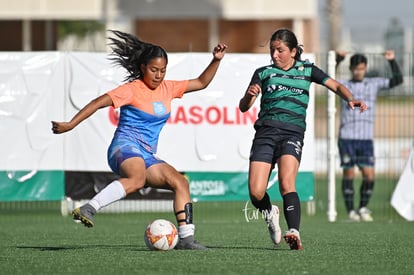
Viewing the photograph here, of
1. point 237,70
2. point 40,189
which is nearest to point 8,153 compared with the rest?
point 40,189

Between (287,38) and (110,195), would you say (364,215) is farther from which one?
(110,195)

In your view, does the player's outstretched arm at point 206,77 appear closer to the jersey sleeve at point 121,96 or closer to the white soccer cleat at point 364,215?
the jersey sleeve at point 121,96

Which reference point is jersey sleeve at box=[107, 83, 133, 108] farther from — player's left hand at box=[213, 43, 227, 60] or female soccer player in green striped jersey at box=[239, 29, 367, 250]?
female soccer player in green striped jersey at box=[239, 29, 367, 250]

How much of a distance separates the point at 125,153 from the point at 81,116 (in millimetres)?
527

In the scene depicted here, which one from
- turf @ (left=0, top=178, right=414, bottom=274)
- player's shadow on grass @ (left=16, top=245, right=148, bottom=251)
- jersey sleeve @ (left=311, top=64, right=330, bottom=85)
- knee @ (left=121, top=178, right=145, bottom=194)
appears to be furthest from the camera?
player's shadow on grass @ (left=16, top=245, right=148, bottom=251)

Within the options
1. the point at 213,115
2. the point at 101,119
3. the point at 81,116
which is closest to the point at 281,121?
the point at 81,116

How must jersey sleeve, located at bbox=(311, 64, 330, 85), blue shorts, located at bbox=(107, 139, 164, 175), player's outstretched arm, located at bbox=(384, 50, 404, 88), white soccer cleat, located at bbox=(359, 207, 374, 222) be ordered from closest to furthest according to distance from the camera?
blue shorts, located at bbox=(107, 139, 164, 175)
jersey sleeve, located at bbox=(311, 64, 330, 85)
player's outstretched arm, located at bbox=(384, 50, 404, 88)
white soccer cleat, located at bbox=(359, 207, 374, 222)

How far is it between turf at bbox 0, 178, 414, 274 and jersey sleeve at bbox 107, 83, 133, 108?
1334 mm

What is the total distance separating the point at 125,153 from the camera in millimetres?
10578

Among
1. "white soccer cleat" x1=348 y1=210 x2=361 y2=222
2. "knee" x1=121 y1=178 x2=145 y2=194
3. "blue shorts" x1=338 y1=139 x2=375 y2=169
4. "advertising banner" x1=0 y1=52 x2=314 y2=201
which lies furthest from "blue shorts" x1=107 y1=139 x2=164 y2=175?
"white soccer cleat" x1=348 y1=210 x2=361 y2=222

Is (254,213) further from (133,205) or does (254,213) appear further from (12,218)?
(12,218)

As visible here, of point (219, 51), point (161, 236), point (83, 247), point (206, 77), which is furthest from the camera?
point (83, 247)

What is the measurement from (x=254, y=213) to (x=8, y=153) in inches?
134

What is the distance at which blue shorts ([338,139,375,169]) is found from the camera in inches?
651
